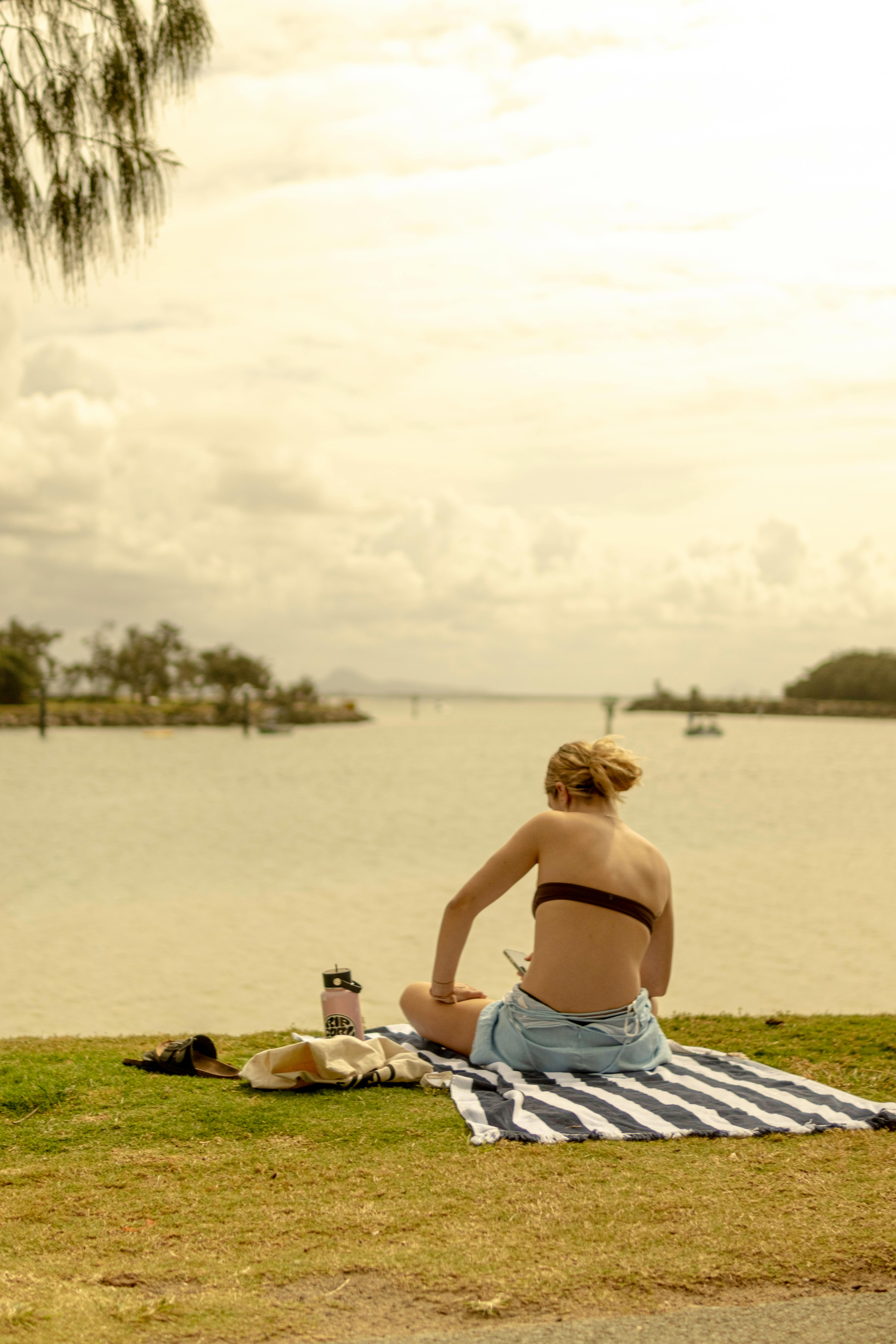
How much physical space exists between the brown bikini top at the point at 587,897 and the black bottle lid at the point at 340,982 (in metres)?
1.00

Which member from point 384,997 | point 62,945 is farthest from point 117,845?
point 384,997

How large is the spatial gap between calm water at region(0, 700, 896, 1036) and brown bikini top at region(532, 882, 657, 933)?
4.56m

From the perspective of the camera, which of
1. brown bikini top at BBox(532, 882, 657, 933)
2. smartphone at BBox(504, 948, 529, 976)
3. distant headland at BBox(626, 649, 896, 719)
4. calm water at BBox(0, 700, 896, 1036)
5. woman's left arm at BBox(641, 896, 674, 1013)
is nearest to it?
brown bikini top at BBox(532, 882, 657, 933)

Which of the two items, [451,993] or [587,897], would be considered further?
[451,993]

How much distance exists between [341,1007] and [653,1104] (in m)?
1.40

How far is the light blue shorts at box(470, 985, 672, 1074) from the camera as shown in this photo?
14.0 ft

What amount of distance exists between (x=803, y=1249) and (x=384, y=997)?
6905mm

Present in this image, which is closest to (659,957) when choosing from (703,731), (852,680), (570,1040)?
(570,1040)

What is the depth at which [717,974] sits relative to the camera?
34.4ft

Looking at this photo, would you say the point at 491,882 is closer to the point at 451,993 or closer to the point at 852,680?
the point at 451,993

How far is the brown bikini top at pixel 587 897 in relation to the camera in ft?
13.6

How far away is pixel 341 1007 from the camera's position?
4.72m

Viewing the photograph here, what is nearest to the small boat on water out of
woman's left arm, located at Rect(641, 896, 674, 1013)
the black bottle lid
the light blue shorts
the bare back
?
woman's left arm, located at Rect(641, 896, 674, 1013)

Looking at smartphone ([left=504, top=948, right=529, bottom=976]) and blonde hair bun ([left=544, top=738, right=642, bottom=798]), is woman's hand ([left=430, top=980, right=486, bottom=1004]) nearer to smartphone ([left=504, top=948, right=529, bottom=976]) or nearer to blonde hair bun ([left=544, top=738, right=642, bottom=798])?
smartphone ([left=504, top=948, right=529, bottom=976])
